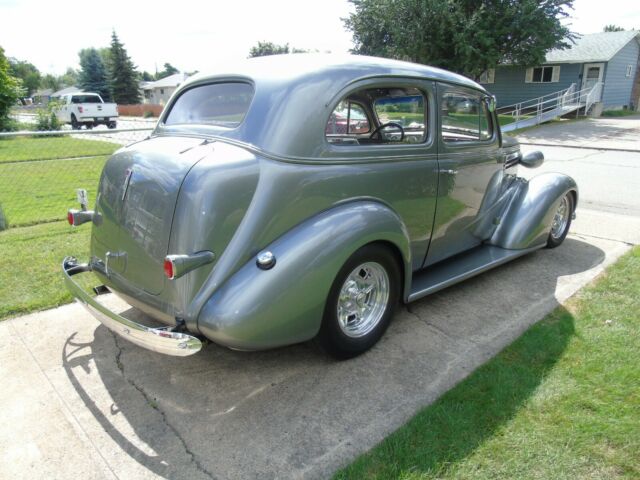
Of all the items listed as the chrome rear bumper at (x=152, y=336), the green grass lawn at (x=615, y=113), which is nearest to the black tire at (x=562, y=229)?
the chrome rear bumper at (x=152, y=336)

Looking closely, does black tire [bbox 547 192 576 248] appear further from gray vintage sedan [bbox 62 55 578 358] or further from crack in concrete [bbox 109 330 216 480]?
crack in concrete [bbox 109 330 216 480]

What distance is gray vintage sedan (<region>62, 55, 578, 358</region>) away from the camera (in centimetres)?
245

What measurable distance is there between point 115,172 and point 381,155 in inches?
68.1

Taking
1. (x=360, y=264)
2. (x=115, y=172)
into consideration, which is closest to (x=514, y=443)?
(x=360, y=264)

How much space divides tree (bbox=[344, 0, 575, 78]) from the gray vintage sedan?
18.7 meters

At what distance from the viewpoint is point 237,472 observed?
7.17 ft

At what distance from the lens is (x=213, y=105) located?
3.20m

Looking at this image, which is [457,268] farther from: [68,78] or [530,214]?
[68,78]

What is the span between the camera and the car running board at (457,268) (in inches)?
137

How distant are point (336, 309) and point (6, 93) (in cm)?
2483

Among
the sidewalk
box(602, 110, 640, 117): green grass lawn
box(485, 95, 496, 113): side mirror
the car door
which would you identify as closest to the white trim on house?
box(602, 110, 640, 117): green grass lawn

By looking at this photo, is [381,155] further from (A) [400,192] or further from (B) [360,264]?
(B) [360,264]

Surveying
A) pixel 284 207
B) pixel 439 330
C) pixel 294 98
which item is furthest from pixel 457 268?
pixel 294 98

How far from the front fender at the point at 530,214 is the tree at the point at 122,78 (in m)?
59.4
